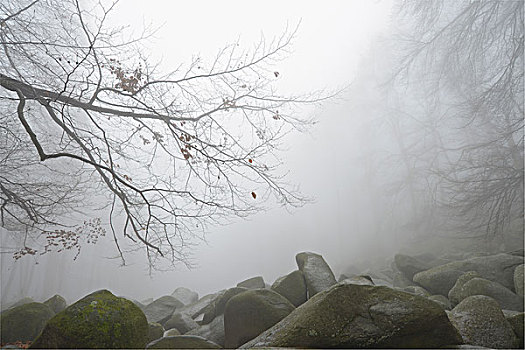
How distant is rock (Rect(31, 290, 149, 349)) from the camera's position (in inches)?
81.4

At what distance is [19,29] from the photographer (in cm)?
393

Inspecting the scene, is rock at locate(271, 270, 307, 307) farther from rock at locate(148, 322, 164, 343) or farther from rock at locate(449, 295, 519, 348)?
rock at locate(449, 295, 519, 348)

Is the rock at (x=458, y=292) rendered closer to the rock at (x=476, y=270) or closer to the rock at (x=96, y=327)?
the rock at (x=476, y=270)

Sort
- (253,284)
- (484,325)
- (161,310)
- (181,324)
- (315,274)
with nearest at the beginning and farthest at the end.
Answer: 1. (484,325)
2. (315,274)
3. (181,324)
4. (161,310)
5. (253,284)

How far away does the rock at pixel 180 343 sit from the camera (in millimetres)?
2574

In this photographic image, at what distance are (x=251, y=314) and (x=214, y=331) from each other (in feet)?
3.73

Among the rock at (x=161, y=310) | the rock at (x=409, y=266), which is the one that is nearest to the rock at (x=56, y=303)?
the rock at (x=161, y=310)

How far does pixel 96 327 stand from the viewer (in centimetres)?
216

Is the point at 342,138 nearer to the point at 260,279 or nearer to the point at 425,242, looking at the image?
the point at 425,242

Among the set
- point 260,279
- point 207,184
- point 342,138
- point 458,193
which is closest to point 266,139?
point 207,184

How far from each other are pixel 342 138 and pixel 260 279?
22054 mm

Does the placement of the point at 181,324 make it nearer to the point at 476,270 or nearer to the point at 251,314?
the point at 251,314

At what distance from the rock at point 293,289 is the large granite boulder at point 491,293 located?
2.23 m

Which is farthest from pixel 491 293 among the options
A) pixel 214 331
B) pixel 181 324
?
pixel 181 324
